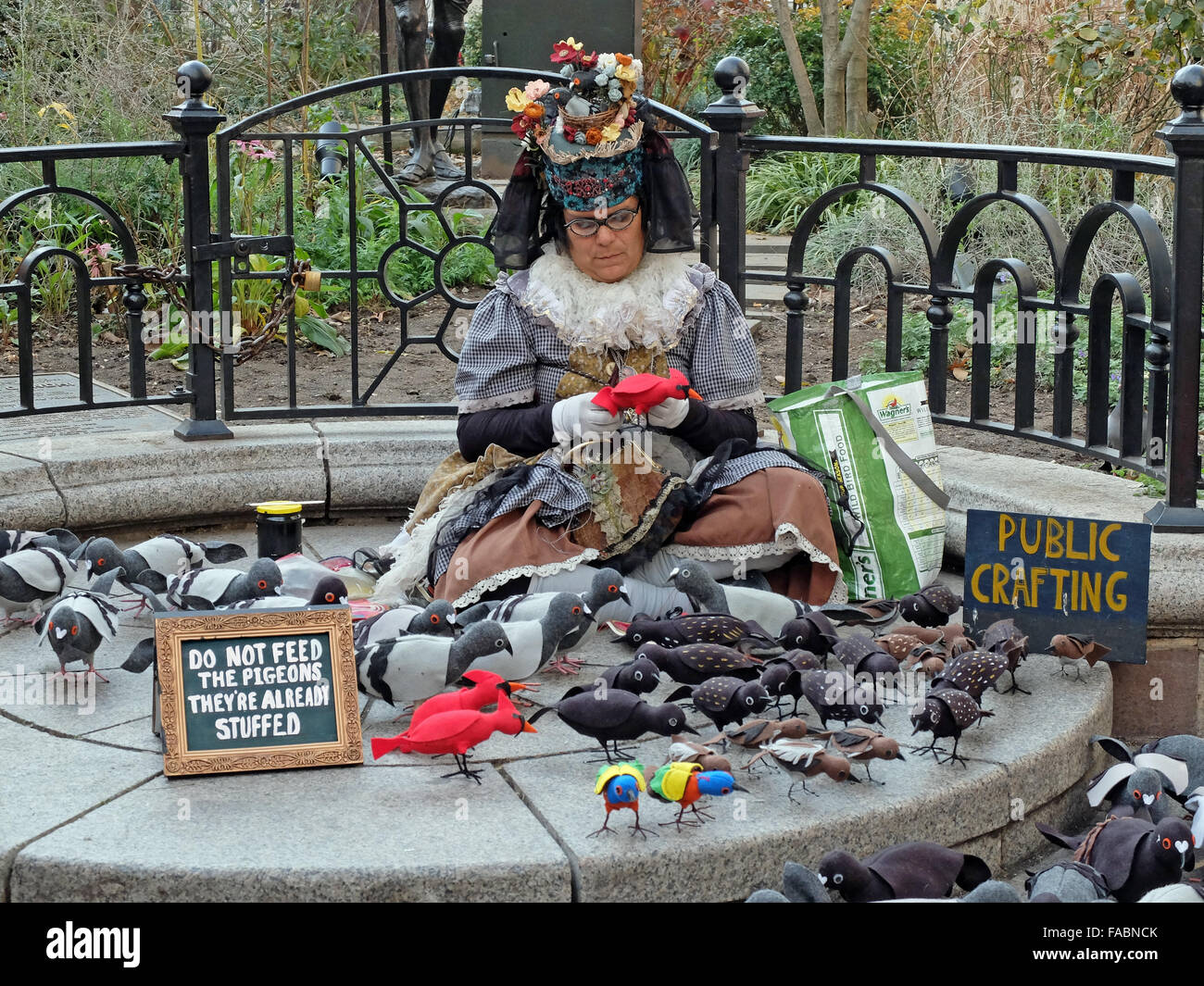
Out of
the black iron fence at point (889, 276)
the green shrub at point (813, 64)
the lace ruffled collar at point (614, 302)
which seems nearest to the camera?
the black iron fence at point (889, 276)

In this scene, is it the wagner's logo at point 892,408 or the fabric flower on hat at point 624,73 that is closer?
the fabric flower on hat at point 624,73

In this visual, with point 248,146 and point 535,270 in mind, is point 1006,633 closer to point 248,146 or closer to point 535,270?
point 535,270

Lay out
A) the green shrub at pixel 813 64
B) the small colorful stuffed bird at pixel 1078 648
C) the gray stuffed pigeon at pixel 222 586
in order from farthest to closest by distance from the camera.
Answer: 1. the green shrub at pixel 813 64
2. the gray stuffed pigeon at pixel 222 586
3. the small colorful stuffed bird at pixel 1078 648

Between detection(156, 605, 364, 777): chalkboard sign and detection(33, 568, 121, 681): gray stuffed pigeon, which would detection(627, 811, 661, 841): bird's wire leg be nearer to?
detection(156, 605, 364, 777): chalkboard sign

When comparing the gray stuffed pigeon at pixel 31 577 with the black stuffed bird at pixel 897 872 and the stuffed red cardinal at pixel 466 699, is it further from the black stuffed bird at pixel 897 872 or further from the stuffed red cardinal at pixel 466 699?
the black stuffed bird at pixel 897 872

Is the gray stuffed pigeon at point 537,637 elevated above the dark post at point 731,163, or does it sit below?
below

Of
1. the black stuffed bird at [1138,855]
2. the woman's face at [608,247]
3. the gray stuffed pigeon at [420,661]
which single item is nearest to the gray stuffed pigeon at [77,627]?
the gray stuffed pigeon at [420,661]

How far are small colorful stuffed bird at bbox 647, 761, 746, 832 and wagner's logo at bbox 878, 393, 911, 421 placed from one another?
1741 millimetres

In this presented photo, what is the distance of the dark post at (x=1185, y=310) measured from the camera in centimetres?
378

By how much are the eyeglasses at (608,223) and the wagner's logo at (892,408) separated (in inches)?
35.7
